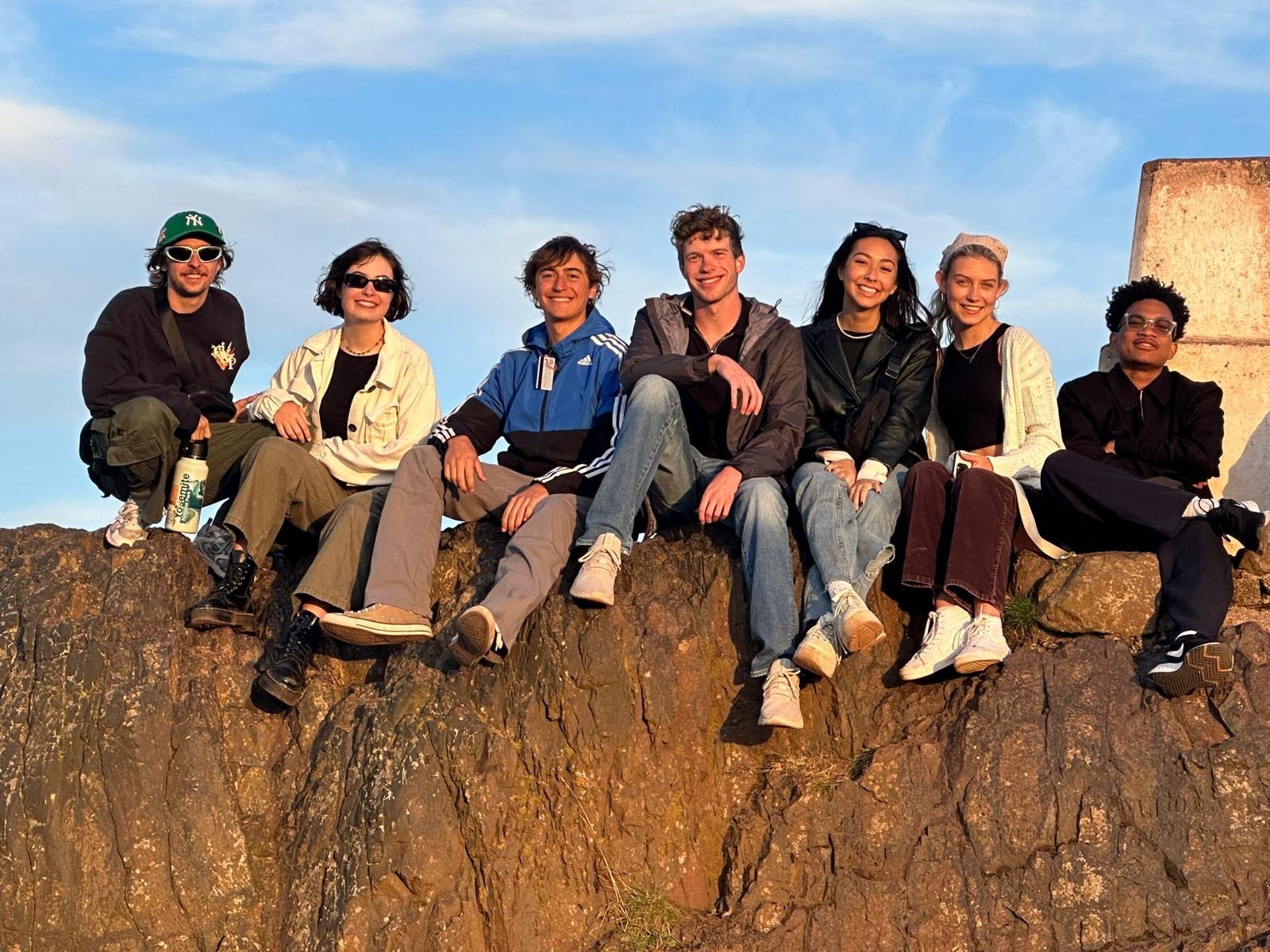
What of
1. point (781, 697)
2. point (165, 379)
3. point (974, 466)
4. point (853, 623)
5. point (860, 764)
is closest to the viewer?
point (853, 623)

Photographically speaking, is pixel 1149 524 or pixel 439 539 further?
pixel 439 539

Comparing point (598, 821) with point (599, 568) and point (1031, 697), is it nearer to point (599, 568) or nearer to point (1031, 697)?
point (599, 568)

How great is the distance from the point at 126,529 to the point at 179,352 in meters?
1.05

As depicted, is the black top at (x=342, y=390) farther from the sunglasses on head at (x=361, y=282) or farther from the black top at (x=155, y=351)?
the black top at (x=155, y=351)

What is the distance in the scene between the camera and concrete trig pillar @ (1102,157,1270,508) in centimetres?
970

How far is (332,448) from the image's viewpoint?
27.5ft

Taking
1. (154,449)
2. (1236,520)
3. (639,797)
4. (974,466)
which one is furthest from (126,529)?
(1236,520)

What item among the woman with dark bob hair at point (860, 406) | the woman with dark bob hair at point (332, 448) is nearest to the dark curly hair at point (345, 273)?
the woman with dark bob hair at point (332, 448)

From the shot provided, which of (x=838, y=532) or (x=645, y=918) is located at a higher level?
(x=838, y=532)

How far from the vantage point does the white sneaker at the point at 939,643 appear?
7207 millimetres

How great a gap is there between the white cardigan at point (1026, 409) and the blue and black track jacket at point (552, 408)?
181 centimetres

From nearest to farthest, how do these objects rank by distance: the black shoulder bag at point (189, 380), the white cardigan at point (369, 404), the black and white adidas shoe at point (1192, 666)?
A: 1. the black and white adidas shoe at point (1192, 666)
2. the white cardigan at point (369, 404)
3. the black shoulder bag at point (189, 380)

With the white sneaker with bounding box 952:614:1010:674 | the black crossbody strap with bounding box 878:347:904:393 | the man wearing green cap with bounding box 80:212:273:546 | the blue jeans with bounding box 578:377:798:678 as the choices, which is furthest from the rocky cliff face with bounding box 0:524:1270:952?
the black crossbody strap with bounding box 878:347:904:393

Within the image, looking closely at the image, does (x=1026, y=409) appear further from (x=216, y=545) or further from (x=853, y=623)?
(x=216, y=545)
